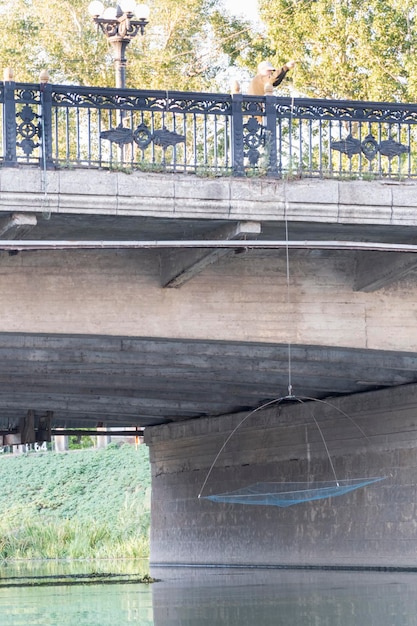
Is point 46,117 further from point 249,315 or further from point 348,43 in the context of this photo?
point 348,43

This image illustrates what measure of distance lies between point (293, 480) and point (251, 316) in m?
8.83

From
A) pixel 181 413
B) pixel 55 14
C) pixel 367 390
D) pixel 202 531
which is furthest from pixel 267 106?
pixel 55 14

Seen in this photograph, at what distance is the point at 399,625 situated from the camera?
12.5 meters

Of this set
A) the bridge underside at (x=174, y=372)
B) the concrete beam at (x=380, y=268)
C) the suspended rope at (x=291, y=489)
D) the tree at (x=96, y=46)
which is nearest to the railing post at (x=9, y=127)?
the bridge underside at (x=174, y=372)

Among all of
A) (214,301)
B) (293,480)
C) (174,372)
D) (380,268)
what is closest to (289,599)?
(214,301)

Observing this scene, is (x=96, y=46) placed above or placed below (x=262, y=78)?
above

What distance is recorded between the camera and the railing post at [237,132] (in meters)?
16.2

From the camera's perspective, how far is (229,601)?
17.8 meters

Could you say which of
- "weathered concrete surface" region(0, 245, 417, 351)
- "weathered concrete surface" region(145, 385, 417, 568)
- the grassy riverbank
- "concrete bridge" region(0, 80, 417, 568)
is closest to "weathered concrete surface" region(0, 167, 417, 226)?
"concrete bridge" region(0, 80, 417, 568)

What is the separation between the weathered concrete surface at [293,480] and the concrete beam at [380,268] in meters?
4.50

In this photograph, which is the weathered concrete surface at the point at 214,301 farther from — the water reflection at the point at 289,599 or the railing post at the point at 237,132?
the water reflection at the point at 289,599

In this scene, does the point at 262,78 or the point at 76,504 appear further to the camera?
the point at 76,504

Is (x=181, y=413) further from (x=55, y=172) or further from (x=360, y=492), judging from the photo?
(x=55, y=172)

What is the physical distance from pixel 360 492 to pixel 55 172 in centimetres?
1102
